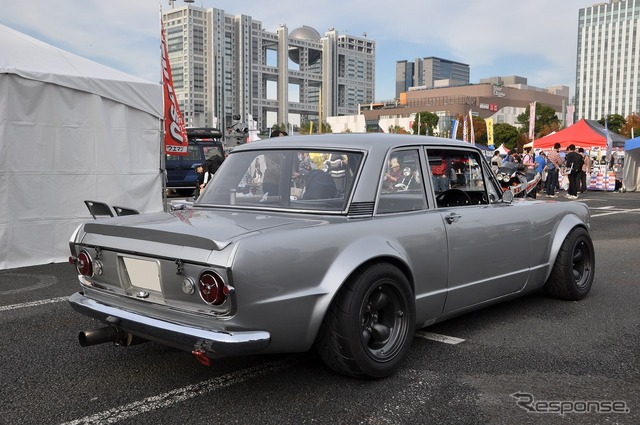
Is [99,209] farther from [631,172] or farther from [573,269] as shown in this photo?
Answer: [631,172]

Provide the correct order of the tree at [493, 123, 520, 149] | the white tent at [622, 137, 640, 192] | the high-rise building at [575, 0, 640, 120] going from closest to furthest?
1. the white tent at [622, 137, 640, 192]
2. the tree at [493, 123, 520, 149]
3. the high-rise building at [575, 0, 640, 120]

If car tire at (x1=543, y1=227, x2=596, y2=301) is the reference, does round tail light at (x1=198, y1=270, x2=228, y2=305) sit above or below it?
above

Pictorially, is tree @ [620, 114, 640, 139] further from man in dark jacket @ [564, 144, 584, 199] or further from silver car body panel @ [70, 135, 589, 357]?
silver car body panel @ [70, 135, 589, 357]

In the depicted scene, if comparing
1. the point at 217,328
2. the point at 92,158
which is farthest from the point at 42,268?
the point at 217,328

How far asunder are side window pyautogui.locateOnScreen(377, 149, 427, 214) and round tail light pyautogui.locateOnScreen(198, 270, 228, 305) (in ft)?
4.03

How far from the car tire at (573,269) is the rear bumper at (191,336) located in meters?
3.25

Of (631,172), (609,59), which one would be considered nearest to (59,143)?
(631,172)

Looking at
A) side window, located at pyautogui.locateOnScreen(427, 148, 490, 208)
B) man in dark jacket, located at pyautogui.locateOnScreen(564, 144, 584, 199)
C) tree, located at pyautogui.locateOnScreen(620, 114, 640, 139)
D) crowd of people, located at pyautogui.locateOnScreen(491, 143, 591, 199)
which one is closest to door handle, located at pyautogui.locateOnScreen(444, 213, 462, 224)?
side window, located at pyautogui.locateOnScreen(427, 148, 490, 208)

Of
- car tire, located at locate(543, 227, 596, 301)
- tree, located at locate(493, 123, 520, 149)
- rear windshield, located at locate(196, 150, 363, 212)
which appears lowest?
car tire, located at locate(543, 227, 596, 301)

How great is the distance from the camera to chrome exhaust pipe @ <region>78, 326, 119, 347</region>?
3.15 metres

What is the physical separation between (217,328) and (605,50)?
192m

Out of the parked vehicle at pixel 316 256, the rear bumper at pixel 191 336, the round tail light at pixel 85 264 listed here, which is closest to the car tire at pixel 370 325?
the parked vehicle at pixel 316 256

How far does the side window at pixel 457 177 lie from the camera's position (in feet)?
13.9

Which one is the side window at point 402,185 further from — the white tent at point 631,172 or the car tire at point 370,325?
the white tent at point 631,172
